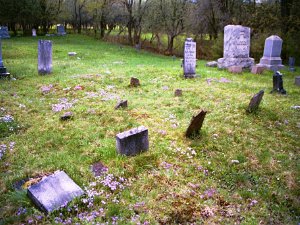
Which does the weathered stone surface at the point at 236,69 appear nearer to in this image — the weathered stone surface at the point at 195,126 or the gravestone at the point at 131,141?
the weathered stone surface at the point at 195,126

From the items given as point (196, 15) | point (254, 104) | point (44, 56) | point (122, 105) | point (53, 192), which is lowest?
point (53, 192)

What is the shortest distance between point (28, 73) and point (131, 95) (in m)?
6.56

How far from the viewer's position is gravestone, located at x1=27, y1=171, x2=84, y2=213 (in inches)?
161

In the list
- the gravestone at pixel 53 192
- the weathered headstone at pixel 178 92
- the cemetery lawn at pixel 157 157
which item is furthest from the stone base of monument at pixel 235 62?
the gravestone at pixel 53 192

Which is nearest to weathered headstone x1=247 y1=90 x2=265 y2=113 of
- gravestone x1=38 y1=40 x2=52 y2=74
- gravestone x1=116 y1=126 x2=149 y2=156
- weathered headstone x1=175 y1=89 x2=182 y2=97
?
weathered headstone x1=175 y1=89 x2=182 y2=97

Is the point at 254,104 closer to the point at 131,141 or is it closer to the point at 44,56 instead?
the point at 131,141

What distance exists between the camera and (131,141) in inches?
219

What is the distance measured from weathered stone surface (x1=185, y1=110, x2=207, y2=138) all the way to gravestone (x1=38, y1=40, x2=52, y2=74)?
9658mm

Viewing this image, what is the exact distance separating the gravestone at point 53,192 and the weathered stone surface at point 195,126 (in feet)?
10.1

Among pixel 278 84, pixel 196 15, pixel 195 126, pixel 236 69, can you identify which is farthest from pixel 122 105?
pixel 196 15

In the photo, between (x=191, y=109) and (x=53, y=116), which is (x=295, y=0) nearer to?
(x=191, y=109)

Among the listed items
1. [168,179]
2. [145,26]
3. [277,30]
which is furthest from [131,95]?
[145,26]

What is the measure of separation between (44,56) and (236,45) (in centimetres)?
Result: 1104

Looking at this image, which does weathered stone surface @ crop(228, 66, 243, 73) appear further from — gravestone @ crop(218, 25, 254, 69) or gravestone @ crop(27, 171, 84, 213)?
gravestone @ crop(27, 171, 84, 213)
